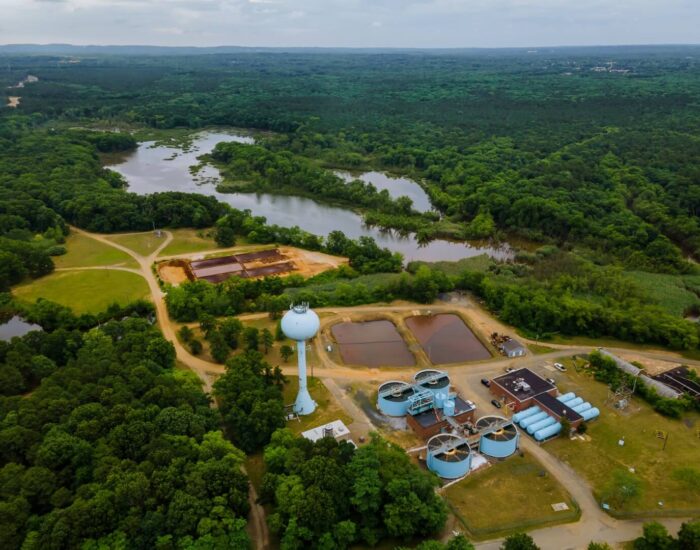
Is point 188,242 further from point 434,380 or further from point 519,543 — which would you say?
point 519,543

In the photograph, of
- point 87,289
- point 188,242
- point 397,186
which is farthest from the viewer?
point 397,186

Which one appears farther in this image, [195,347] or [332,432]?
[195,347]

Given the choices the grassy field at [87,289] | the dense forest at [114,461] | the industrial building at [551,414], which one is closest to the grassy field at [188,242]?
the grassy field at [87,289]

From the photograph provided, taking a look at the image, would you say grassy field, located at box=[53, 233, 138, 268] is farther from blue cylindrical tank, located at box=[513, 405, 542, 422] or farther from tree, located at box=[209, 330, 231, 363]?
blue cylindrical tank, located at box=[513, 405, 542, 422]

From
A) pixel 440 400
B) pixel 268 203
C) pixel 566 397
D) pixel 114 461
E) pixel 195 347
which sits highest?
pixel 114 461

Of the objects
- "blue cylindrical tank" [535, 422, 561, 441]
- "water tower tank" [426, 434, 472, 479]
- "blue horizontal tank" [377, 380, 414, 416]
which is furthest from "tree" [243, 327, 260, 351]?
"blue cylindrical tank" [535, 422, 561, 441]

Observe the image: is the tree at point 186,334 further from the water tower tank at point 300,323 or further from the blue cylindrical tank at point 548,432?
the blue cylindrical tank at point 548,432

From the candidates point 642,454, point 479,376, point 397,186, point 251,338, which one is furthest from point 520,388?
point 397,186
